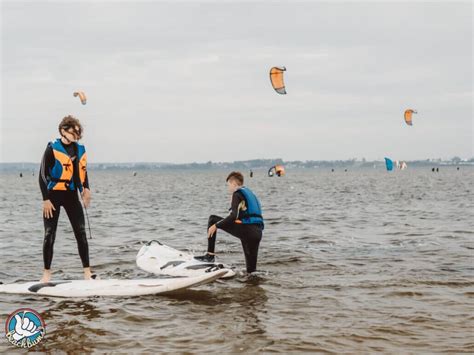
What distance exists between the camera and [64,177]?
22.4ft

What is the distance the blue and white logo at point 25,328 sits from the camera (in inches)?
212

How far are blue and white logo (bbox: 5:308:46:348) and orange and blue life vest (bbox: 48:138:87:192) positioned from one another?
1.60m

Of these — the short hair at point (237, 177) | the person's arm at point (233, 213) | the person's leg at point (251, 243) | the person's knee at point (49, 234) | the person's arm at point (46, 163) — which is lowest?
the person's leg at point (251, 243)

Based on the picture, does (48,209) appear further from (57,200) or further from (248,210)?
(248,210)

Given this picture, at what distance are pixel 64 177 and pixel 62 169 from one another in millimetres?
117

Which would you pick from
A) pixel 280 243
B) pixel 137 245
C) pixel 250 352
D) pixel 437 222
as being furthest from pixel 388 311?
pixel 437 222

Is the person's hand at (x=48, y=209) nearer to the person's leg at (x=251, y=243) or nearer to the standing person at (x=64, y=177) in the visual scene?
the standing person at (x=64, y=177)

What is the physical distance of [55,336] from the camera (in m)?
5.55

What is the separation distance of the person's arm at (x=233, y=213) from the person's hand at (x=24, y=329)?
3034 mm

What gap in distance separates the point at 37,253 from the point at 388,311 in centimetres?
770

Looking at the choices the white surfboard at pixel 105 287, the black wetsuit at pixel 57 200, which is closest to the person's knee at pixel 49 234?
the black wetsuit at pixel 57 200

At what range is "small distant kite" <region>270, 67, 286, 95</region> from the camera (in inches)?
616

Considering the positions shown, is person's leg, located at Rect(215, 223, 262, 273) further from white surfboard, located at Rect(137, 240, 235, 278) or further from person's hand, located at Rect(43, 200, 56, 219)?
person's hand, located at Rect(43, 200, 56, 219)

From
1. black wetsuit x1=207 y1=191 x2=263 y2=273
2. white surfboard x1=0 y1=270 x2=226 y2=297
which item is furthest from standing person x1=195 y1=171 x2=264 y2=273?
white surfboard x1=0 y1=270 x2=226 y2=297
